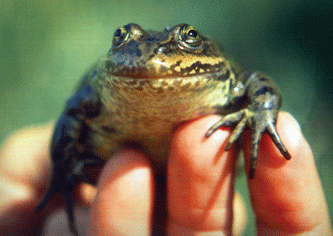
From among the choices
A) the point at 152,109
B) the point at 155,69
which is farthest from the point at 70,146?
the point at 155,69

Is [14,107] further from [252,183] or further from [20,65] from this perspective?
[252,183]

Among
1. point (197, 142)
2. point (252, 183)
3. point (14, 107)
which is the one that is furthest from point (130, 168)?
point (14, 107)

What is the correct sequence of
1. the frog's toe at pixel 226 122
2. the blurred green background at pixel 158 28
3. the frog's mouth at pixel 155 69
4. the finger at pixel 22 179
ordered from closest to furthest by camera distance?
the frog's mouth at pixel 155 69, the frog's toe at pixel 226 122, the finger at pixel 22 179, the blurred green background at pixel 158 28

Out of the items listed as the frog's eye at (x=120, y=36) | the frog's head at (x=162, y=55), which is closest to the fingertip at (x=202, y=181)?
the frog's head at (x=162, y=55)

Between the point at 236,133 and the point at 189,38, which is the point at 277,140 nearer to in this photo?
the point at 236,133

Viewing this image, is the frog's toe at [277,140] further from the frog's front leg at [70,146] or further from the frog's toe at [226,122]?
the frog's front leg at [70,146]

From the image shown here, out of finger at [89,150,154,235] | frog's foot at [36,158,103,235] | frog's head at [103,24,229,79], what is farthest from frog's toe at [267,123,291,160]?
frog's foot at [36,158,103,235]
